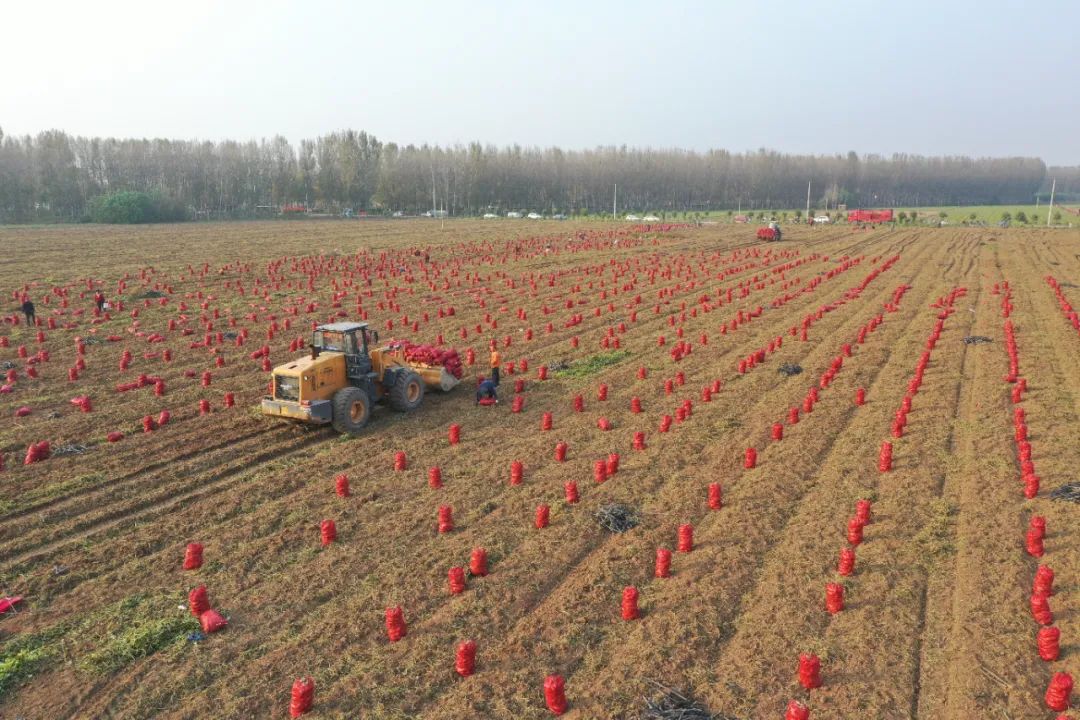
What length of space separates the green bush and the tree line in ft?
5.38

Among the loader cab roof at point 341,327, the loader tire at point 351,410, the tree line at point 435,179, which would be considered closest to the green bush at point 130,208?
the tree line at point 435,179

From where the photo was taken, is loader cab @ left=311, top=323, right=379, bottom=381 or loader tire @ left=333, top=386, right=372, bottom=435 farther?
loader cab @ left=311, top=323, right=379, bottom=381

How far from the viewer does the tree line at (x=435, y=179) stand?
9081 cm

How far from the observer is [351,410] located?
1280 cm

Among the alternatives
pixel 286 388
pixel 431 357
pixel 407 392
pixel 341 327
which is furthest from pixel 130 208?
pixel 286 388

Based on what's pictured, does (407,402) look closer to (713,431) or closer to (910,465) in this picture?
(713,431)

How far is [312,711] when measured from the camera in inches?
243

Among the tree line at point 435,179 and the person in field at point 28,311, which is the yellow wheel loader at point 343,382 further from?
the tree line at point 435,179

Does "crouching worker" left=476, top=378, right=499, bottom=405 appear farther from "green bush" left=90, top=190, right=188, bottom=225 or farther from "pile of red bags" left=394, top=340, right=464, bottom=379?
"green bush" left=90, top=190, right=188, bottom=225

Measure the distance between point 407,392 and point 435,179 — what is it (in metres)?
112

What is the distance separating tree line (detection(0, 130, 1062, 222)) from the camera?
9081 centimetres

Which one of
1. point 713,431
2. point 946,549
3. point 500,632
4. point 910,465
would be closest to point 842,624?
point 946,549

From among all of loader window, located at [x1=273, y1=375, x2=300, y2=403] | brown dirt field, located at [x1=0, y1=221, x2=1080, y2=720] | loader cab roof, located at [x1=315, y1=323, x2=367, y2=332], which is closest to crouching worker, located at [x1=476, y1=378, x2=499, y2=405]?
brown dirt field, located at [x1=0, y1=221, x2=1080, y2=720]

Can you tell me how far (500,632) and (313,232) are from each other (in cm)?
6195
